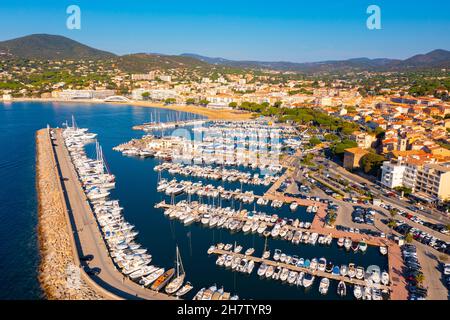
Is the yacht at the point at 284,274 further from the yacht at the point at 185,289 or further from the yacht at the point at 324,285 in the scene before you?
the yacht at the point at 185,289

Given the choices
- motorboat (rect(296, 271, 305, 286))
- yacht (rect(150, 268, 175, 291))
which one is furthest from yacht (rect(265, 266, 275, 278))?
yacht (rect(150, 268, 175, 291))

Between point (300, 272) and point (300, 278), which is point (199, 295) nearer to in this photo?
point (300, 278)

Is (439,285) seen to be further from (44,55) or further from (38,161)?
(44,55)

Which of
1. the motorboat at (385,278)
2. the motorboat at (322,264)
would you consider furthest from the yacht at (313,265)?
the motorboat at (385,278)

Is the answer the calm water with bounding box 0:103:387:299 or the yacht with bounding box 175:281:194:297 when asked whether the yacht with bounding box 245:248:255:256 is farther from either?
the yacht with bounding box 175:281:194:297

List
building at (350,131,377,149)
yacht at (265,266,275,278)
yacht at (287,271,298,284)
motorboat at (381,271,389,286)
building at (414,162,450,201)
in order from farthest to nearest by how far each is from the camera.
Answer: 1. building at (350,131,377,149)
2. building at (414,162,450,201)
3. yacht at (265,266,275,278)
4. yacht at (287,271,298,284)
5. motorboat at (381,271,389,286)

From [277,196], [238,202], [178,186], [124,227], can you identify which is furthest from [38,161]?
[277,196]

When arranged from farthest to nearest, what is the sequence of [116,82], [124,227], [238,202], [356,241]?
[116,82], [238,202], [124,227], [356,241]
